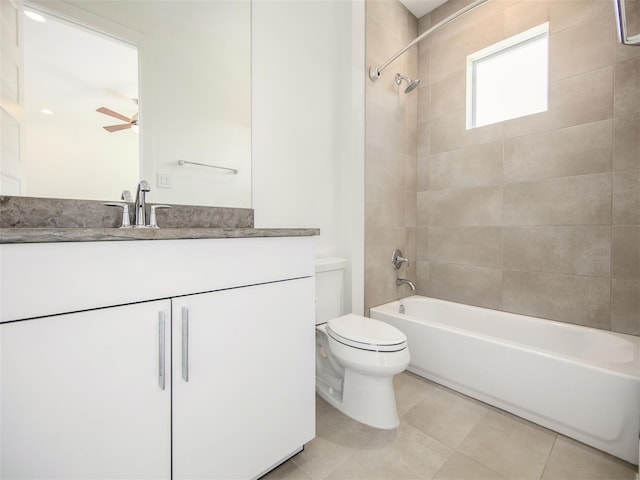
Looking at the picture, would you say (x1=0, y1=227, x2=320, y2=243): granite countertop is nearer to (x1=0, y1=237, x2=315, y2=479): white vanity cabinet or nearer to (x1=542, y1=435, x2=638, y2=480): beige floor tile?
(x1=0, y1=237, x2=315, y2=479): white vanity cabinet

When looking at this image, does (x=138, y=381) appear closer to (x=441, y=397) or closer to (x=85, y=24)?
(x=85, y=24)

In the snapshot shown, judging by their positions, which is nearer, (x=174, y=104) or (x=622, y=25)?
(x=622, y=25)

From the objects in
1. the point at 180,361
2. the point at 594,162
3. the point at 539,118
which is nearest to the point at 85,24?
the point at 180,361

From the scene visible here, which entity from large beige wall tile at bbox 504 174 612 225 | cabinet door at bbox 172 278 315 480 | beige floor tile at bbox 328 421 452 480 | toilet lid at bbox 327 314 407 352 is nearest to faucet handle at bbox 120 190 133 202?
cabinet door at bbox 172 278 315 480

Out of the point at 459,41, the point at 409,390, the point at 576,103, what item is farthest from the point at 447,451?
the point at 459,41

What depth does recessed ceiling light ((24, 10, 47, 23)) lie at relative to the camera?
3.31ft

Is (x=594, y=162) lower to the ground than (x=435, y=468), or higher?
higher

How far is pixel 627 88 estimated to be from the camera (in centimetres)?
156

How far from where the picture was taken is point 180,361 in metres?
0.81

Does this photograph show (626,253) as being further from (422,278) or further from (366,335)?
(366,335)

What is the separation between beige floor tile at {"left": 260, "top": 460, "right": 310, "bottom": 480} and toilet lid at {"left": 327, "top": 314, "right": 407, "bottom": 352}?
1.71 feet

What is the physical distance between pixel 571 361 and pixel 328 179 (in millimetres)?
1595

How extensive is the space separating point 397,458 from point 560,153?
6.26 feet

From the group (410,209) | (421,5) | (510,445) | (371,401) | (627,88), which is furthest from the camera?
(410,209)
